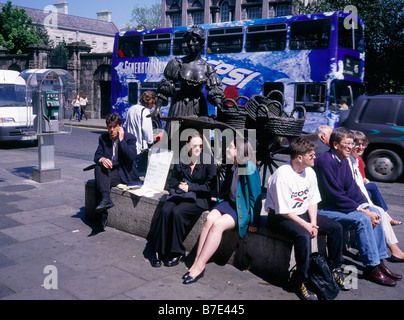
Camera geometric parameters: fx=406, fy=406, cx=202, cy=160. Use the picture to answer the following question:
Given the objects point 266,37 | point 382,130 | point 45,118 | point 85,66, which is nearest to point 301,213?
point 45,118

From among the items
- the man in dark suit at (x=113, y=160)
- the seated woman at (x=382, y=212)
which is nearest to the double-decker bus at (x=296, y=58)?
the seated woman at (x=382, y=212)

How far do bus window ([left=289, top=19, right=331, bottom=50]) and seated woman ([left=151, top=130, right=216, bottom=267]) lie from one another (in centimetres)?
838

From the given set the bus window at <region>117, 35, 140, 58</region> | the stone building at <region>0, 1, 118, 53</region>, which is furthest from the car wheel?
the stone building at <region>0, 1, 118, 53</region>

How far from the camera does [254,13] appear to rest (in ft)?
106

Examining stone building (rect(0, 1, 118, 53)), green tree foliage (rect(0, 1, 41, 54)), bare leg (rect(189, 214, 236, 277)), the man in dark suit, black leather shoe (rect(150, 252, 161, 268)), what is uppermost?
stone building (rect(0, 1, 118, 53))

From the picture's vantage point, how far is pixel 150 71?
16188mm

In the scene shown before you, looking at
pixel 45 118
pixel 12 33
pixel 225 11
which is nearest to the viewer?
pixel 45 118

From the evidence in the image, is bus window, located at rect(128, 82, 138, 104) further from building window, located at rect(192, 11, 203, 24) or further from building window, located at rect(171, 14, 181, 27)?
building window, located at rect(171, 14, 181, 27)

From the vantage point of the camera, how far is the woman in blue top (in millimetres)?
4090

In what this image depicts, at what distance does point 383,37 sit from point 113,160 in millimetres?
16679

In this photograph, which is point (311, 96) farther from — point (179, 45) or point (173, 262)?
point (173, 262)
